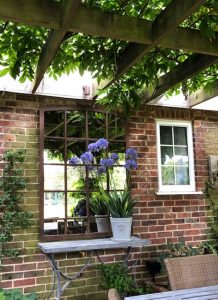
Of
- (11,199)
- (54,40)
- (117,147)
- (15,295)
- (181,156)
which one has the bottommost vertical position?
(15,295)

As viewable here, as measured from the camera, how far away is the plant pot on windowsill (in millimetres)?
3809

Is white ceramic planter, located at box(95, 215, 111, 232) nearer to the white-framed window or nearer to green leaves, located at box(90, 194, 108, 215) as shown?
green leaves, located at box(90, 194, 108, 215)

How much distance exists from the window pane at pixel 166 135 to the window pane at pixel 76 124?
45.4 inches

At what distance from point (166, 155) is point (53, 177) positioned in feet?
5.30

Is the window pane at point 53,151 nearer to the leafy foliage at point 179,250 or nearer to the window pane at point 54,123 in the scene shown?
the window pane at point 54,123

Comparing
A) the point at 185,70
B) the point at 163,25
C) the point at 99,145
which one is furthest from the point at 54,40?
the point at 99,145

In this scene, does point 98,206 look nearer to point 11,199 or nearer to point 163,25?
point 11,199

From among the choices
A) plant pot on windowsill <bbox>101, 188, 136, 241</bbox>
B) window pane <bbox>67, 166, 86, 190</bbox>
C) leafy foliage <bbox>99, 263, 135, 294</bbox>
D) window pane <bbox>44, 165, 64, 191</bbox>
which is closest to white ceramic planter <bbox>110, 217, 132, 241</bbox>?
plant pot on windowsill <bbox>101, 188, 136, 241</bbox>

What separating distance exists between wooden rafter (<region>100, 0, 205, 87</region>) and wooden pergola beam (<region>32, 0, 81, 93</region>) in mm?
684

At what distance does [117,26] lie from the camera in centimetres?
251

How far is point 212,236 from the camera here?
4859 mm

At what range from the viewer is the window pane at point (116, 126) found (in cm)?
457

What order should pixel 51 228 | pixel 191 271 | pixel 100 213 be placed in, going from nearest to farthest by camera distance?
pixel 191 271 → pixel 51 228 → pixel 100 213

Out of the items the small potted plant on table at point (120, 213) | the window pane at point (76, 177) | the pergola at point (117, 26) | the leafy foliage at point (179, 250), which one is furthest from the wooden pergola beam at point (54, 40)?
the leafy foliage at point (179, 250)
